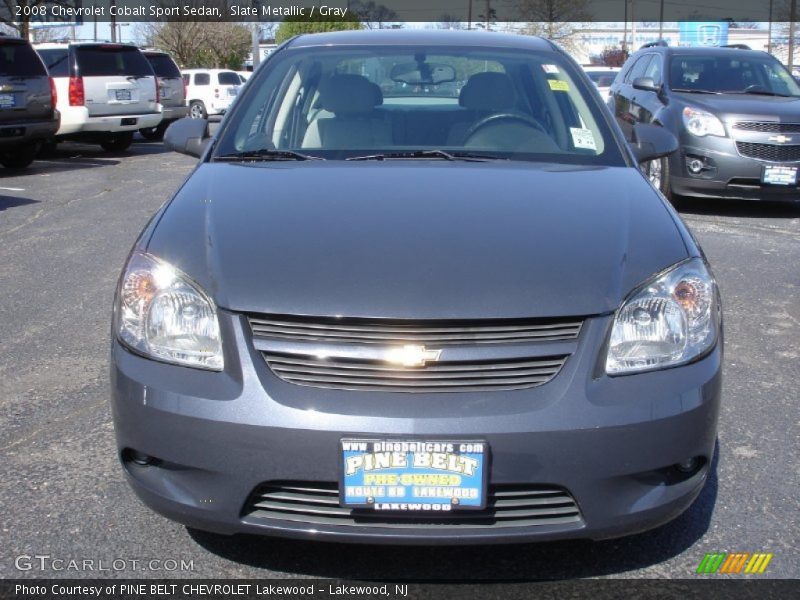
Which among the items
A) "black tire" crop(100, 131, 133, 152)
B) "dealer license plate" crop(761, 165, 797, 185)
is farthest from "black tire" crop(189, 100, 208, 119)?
"dealer license plate" crop(761, 165, 797, 185)

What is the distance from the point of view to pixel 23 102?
1201cm

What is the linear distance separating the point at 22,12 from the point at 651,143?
24.3 metres

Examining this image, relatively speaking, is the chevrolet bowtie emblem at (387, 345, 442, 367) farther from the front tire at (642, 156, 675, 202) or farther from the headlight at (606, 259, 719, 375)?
the front tire at (642, 156, 675, 202)

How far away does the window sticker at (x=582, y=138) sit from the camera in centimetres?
356

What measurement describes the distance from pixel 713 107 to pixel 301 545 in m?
7.19

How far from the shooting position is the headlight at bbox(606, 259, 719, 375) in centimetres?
238

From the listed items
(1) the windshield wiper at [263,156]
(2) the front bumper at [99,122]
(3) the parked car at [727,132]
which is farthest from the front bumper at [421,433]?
(2) the front bumper at [99,122]

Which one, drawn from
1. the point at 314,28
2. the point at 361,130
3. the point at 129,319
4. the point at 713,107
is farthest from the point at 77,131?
the point at 314,28

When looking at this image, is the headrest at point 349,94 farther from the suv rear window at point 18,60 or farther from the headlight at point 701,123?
the suv rear window at point 18,60

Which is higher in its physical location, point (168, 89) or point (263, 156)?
point (168, 89)

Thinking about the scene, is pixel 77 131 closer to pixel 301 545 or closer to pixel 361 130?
pixel 361 130

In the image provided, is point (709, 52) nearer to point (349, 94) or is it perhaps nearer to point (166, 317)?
point (349, 94)

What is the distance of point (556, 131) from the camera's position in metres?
3.68

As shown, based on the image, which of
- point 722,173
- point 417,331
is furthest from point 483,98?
point 722,173
